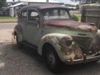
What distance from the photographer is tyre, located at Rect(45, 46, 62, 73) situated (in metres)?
6.45

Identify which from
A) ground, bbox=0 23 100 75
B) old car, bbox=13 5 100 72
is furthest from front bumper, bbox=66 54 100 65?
ground, bbox=0 23 100 75

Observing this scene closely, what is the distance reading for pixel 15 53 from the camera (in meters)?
8.99

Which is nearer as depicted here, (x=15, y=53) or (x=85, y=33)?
(x=85, y=33)

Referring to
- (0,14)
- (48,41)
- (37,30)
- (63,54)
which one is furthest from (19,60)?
(0,14)

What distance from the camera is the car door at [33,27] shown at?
7.75 m

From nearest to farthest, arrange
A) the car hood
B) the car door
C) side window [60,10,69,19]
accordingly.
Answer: the car hood → the car door → side window [60,10,69,19]

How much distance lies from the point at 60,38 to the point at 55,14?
189 cm

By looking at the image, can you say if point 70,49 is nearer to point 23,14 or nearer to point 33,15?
point 33,15

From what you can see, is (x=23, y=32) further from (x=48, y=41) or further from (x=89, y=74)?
(x=89, y=74)

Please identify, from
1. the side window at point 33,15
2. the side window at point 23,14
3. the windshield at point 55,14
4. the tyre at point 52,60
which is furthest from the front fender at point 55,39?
the side window at point 23,14

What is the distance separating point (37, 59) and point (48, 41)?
5.25 ft

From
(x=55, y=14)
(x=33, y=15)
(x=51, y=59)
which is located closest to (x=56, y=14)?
(x=55, y=14)

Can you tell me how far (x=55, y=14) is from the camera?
8.04 meters

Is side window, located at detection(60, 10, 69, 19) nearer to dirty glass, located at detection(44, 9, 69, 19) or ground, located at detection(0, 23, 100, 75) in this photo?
dirty glass, located at detection(44, 9, 69, 19)
